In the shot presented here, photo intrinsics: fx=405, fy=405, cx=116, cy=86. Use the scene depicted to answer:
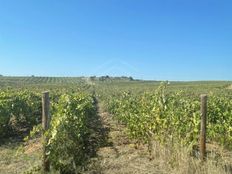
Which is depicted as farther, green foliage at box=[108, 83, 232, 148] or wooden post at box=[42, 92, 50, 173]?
green foliage at box=[108, 83, 232, 148]

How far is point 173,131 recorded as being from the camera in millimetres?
8961

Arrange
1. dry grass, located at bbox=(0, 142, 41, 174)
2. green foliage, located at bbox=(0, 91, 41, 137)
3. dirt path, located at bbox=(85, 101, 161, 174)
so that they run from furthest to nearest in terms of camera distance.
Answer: green foliage, located at bbox=(0, 91, 41, 137) < dry grass, located at bbox=(0, 142, 41, 174) < dirt path, located at bbox=(85, 101, 161, 174)

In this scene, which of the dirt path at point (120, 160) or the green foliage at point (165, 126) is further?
the green foliage at point (165, 126)


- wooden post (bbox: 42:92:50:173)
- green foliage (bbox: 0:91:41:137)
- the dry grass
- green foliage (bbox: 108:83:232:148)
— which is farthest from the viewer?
green foliage (bbox: 0:91:41:137)

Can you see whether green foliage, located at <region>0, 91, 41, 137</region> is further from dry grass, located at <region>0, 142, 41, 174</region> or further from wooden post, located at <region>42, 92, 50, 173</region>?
wooden post, located at <region>42, 92, 50, 173</region>

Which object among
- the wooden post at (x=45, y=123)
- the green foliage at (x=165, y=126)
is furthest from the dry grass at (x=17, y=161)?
the green foliage at (x=165, y=126)

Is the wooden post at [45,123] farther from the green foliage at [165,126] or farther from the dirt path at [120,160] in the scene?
the green foliage at [165,126]

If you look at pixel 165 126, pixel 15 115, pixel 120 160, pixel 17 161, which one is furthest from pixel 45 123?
pixel 15 115

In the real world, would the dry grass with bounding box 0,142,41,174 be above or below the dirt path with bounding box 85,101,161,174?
below

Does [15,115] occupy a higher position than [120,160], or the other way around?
[15,115]

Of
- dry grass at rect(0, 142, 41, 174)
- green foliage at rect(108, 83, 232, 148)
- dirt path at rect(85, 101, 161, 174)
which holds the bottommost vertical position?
dry grass at rect(0, 142, 41, 174)

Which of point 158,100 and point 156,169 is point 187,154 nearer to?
point 156,169

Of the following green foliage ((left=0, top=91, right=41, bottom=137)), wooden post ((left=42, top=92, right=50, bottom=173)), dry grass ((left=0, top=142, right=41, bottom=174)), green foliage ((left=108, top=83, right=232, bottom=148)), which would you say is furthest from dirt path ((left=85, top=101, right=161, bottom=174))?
green foliage ((left=0, top=91, right=41, bottom=137))

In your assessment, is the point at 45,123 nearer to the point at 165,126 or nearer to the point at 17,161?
the point at 17,161
